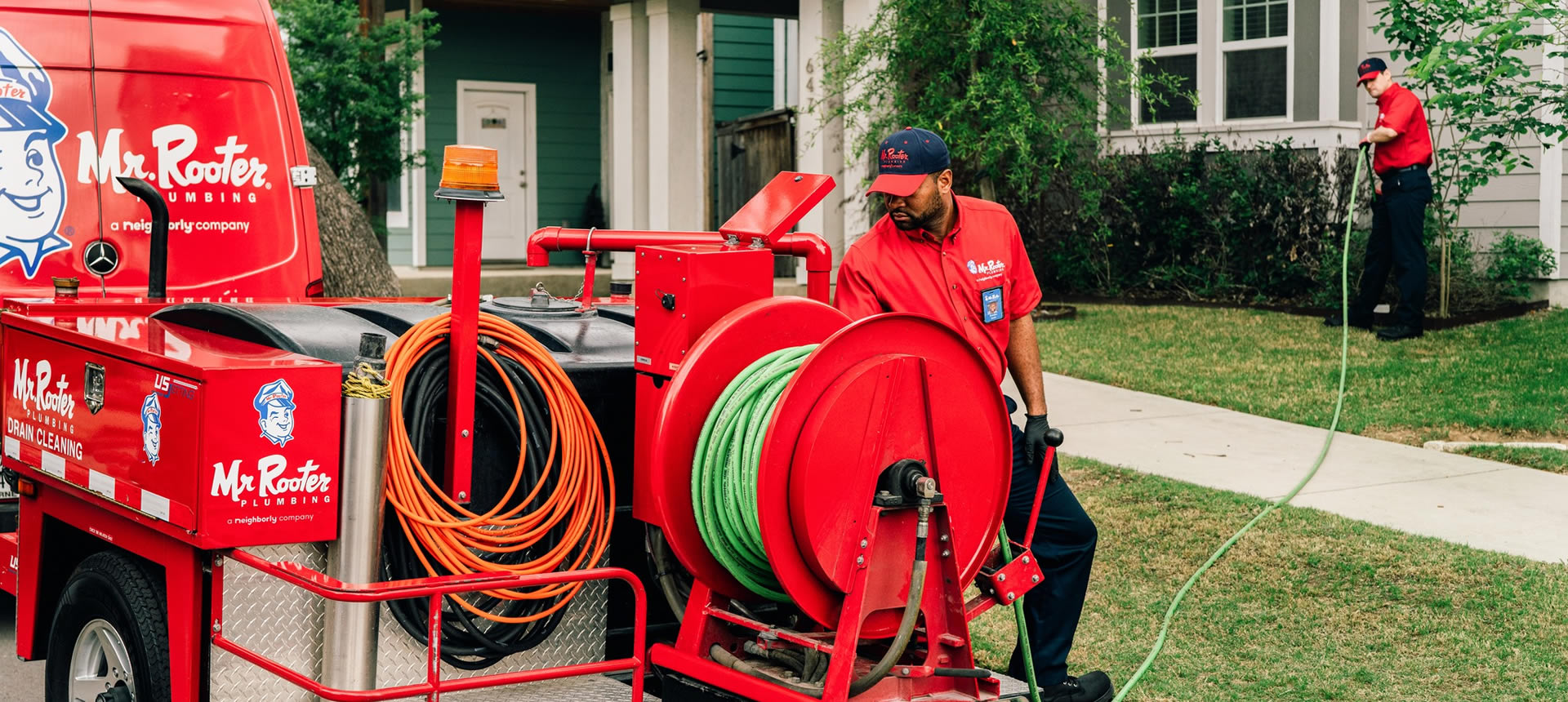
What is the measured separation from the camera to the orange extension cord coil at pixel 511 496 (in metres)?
3.81

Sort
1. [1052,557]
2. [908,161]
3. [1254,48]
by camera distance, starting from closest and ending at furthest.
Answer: [908,161] → [1052,557] → [1254,48]

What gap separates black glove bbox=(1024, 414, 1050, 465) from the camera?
4.84 m

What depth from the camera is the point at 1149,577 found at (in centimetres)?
671

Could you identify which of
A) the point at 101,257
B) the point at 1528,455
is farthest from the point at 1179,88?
the point at 101,257

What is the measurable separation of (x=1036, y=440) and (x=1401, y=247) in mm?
7951

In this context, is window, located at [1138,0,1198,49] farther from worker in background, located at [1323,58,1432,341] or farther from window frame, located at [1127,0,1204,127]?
worker in background, located at [1323,58,1432,341]

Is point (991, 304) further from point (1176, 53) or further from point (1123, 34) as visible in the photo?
point (1123, 34)

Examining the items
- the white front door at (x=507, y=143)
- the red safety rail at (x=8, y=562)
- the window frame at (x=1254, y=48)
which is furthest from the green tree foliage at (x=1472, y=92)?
the white front door at (x=507, y=143)

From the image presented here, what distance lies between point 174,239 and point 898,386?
4.12 metres

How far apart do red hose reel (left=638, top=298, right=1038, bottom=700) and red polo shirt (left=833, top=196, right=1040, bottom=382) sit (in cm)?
81

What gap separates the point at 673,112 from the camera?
55.3 feet

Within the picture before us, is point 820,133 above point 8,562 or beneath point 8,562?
above

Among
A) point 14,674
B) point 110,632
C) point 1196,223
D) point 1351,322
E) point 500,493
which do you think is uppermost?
point 1196,223

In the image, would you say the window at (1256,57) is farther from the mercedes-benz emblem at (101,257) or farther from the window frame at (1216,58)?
the mercedes-benz emblem at (101,257)
